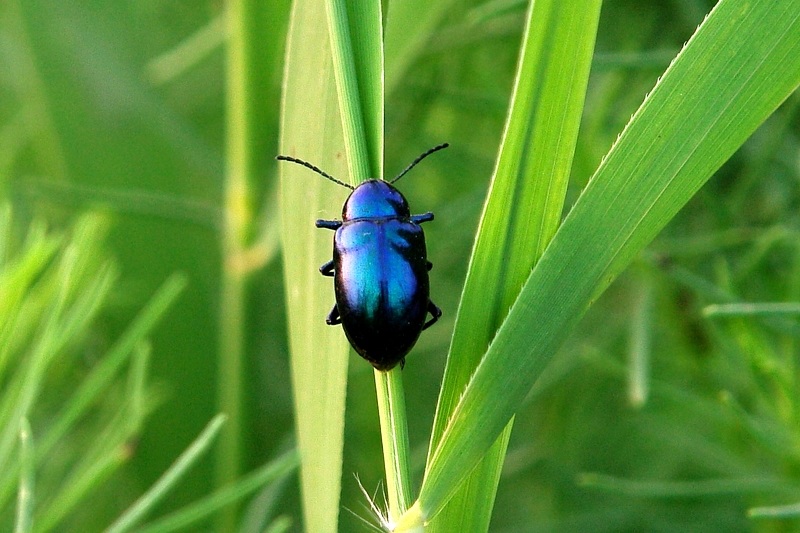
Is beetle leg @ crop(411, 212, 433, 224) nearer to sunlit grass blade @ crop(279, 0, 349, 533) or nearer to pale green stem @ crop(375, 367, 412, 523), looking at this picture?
sunlit grass blade @ crop(279, 0, 349, 533)

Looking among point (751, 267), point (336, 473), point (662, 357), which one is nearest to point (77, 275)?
→ point (336, 473)

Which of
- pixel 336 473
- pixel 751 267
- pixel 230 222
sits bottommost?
pixel 336 473

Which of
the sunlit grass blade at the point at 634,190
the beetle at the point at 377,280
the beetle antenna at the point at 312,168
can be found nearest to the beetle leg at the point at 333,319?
the beetle at the point at 377,280

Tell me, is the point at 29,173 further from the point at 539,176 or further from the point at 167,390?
the point at 539,176

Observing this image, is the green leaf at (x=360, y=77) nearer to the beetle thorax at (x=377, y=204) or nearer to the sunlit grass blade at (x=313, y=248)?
the sunlit grass blade at (x=313, y=248)

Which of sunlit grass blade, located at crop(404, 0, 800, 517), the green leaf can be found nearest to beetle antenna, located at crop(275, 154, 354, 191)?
the green leaf

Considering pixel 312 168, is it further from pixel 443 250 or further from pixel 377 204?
pixel 443 250
